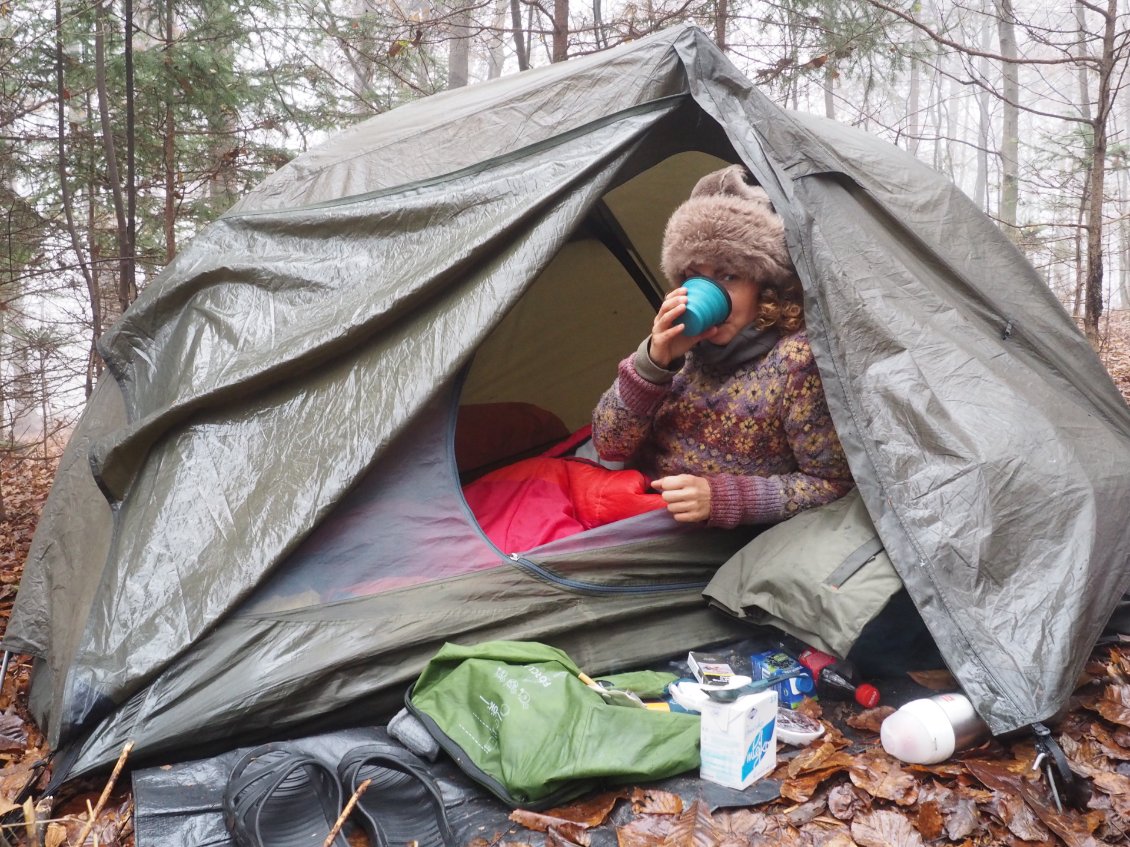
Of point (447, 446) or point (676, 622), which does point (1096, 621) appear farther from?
point (447, 446)

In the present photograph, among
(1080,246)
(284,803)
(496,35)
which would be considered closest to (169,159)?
(496,35)

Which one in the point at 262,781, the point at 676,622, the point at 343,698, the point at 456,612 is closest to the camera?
the point at 262,781

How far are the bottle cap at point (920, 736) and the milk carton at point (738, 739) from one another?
0.28 meters

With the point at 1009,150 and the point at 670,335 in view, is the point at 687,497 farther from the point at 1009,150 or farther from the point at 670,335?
the point at 1009,150

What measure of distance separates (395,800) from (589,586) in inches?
32.0

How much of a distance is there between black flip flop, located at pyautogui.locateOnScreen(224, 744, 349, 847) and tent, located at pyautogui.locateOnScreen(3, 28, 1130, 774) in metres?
A: 0.27

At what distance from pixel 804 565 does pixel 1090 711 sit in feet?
2.46

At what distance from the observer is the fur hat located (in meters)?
2.33

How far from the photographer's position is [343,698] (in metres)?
1.96

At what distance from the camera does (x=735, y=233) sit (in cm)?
233

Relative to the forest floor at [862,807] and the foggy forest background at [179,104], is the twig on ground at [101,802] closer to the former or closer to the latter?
the forest floor at [862,807]

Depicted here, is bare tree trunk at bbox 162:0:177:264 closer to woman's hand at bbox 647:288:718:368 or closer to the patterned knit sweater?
the patterned knit sweater

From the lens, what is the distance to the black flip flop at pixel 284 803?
152 cm

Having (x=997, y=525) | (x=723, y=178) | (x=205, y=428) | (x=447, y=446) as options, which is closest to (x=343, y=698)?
(x=447, y=446)
